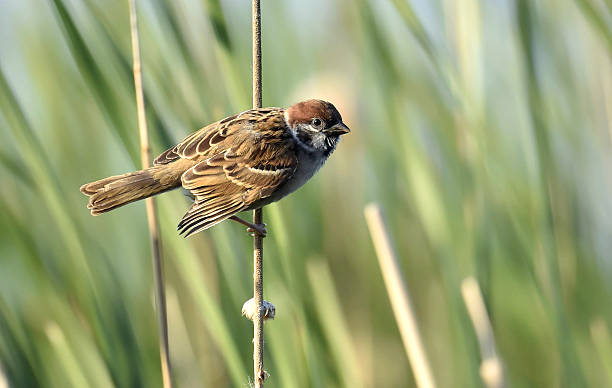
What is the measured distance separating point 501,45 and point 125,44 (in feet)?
5.47

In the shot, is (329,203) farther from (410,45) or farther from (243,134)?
(243,134)

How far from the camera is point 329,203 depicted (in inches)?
148

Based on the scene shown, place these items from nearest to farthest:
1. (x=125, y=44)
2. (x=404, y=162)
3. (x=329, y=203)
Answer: (x=125, y=44), (x=404, y=162), (x=329, y=203)

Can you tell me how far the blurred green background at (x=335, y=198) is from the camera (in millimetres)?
2021

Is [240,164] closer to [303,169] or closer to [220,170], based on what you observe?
[220,170]

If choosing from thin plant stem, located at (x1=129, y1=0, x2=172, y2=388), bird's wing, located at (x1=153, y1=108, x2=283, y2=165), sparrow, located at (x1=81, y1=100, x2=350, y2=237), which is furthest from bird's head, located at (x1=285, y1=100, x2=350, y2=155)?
thin plant stem, located at (x1=129, y1=0, x2=172, y2=388)

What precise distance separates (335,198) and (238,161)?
4.79ft

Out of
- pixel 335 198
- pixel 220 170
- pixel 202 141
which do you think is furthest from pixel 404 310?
pixel 335 198

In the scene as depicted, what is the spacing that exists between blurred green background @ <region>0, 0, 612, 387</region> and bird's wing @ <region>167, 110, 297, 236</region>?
0.25ft

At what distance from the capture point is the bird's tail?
215 cm

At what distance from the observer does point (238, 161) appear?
2.35 m

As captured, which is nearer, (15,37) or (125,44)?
(125,44)

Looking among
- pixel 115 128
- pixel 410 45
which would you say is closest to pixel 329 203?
pixel 410 45

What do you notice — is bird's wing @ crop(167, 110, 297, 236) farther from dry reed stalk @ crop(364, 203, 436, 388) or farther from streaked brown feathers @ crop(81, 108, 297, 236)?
dry reed stalk @ crop(364, 203, 436, 388)
